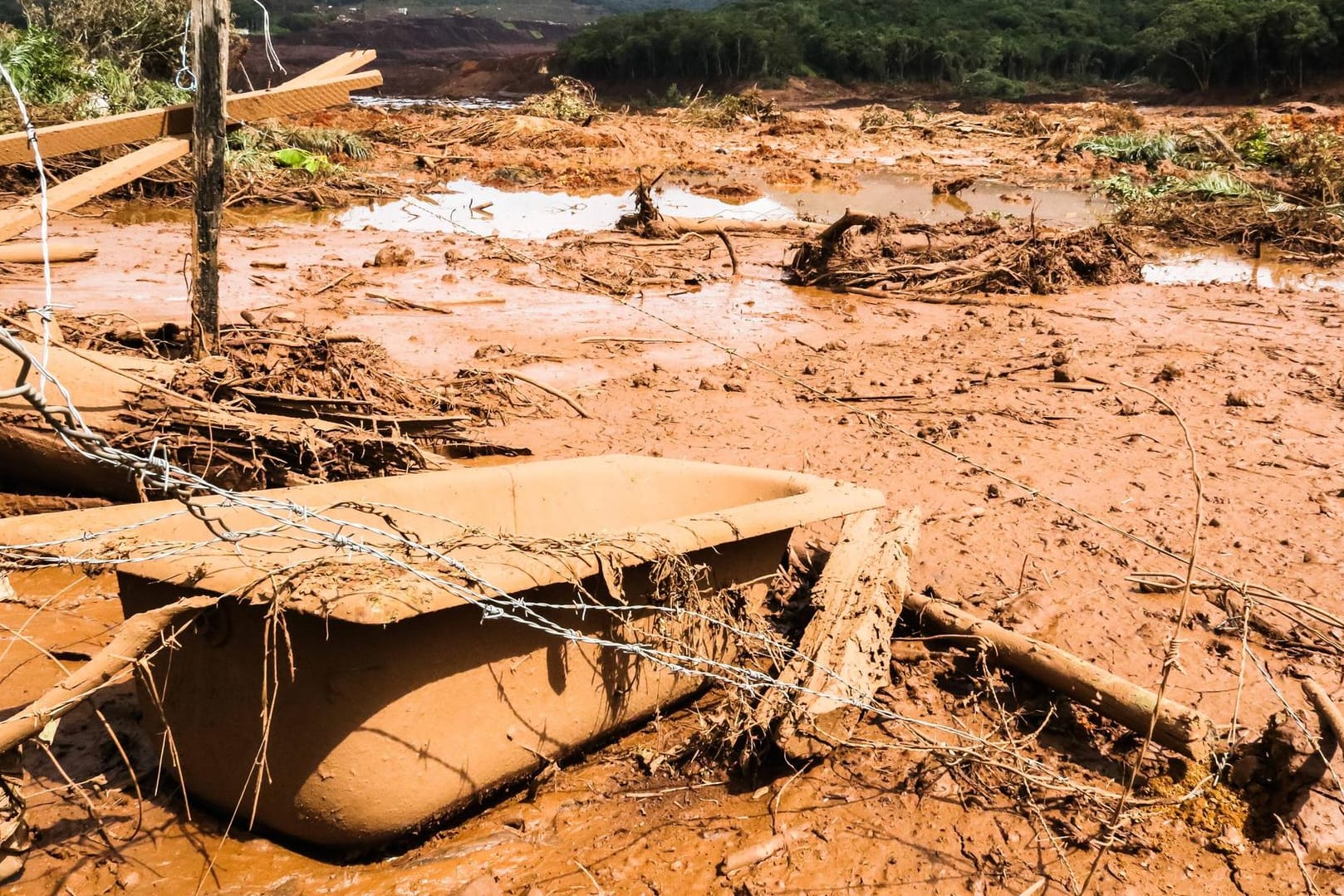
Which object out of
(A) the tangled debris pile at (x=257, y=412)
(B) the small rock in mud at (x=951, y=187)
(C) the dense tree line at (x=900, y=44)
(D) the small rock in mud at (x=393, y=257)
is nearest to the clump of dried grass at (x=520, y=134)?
(B) the small rock in mud at (x=951, y=187)

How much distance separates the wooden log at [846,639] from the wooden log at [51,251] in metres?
5.42

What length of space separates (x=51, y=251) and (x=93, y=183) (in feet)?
12.0

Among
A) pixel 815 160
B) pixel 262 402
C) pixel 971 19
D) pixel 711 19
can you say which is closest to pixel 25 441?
pixel 262 402

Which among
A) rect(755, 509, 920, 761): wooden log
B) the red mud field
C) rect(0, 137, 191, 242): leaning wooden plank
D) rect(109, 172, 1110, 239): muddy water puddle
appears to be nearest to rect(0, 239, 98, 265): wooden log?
the red mud field

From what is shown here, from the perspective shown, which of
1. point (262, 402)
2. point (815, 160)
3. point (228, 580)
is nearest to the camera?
point (228, 580)

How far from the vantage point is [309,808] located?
2.46m

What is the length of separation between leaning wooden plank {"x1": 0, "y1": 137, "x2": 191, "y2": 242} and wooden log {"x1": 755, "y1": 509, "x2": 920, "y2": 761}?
3.59 m

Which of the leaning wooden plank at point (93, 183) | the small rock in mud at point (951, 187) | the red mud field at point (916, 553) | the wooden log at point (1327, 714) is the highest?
the leaning wooden plank at point (93, 183)

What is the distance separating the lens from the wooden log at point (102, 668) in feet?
6.89

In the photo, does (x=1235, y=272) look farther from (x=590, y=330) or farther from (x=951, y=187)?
(x=590, y=330)

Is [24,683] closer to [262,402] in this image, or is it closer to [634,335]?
[262,402]

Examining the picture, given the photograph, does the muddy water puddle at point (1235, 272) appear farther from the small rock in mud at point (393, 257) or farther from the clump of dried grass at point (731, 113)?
the clump of dried grass at point (731, 113)

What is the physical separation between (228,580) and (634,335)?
557 cm

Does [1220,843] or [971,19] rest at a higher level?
[971,19]
